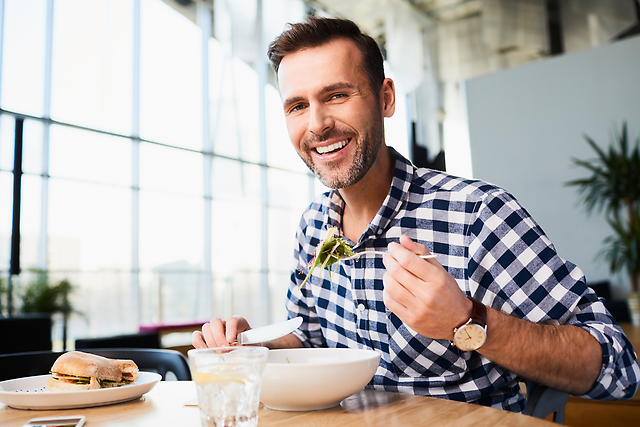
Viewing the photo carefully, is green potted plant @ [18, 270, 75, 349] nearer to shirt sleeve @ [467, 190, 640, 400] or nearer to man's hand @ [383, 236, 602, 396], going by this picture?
shirt sleeve @ [467, 190, 640, 400]

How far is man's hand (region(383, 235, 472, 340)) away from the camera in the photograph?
77 centimetres

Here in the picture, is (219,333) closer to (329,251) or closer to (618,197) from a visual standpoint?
(329,251)

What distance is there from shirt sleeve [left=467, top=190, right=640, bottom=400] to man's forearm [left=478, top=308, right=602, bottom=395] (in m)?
0.03

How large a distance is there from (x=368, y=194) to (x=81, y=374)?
83 cm

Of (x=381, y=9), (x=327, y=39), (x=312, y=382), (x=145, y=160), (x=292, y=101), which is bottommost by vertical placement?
(x=312, y=382)

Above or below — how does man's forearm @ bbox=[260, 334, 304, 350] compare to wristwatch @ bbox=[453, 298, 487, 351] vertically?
below

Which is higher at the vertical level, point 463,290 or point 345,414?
point 463,290

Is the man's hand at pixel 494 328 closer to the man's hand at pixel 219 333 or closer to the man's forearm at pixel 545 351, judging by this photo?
the man's forearm at pixel 545 351

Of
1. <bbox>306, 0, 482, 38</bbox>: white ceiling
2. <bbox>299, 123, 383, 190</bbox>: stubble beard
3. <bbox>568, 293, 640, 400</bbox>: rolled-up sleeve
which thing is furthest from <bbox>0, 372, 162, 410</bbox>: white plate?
<bbox>306, 0, 482, 38</bbox>: white ceiling

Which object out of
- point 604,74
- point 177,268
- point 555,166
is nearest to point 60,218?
point 177,268

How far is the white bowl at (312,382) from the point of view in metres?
0.72

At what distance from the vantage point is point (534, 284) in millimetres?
1043

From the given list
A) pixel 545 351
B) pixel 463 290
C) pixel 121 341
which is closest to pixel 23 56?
pixel 121 341

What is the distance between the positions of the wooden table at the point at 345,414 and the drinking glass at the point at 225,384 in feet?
0.38
